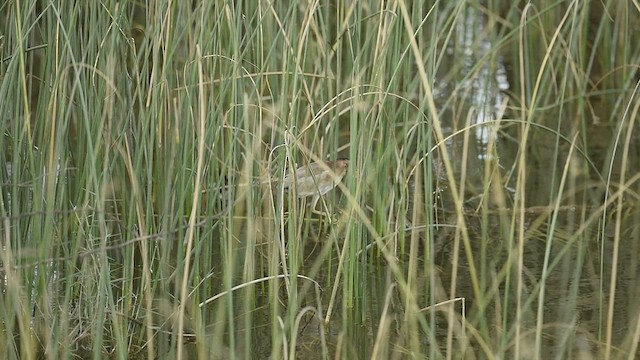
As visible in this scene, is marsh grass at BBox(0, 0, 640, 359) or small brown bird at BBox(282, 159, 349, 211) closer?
marsh grass at BBox(0, 0, 640, 359)

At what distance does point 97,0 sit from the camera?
2.45 m

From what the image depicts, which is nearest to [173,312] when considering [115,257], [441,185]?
[115,257]

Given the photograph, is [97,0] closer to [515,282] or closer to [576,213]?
[515,282]

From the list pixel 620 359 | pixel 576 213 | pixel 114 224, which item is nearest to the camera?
pixel 620 359

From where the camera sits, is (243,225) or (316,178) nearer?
(316,178)

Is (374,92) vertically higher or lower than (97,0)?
lower

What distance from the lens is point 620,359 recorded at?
2277 mm

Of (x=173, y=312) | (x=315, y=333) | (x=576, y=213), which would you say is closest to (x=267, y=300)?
(x=315, y=333)

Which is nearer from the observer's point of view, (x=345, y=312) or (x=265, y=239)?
(x=345, y=312)

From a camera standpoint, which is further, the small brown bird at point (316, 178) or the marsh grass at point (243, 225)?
the small brown bird at point (316, 178)

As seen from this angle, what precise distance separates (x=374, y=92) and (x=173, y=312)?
0.62m

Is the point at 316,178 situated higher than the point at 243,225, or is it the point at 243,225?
the point at 316,178

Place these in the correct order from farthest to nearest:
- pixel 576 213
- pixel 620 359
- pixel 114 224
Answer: pixel 576 213 → pixel 114 224 → pixel 620 359

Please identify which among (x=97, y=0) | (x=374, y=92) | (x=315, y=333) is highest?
(x=97, y=0)
